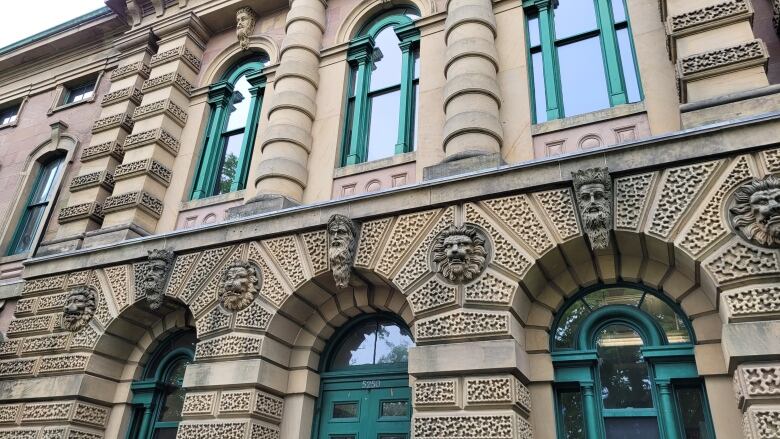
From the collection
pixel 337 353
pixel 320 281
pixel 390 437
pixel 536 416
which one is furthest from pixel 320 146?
pixel 536 416

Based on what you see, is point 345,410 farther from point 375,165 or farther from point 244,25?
point 244,25

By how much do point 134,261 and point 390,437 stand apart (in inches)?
225

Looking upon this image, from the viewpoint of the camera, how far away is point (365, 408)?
8484 mm

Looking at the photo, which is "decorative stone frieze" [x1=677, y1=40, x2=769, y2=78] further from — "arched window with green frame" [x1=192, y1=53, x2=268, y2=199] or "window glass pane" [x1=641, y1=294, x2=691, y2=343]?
"arched window with green frame" [x1=192, y1=53, x2=268, y2=199]

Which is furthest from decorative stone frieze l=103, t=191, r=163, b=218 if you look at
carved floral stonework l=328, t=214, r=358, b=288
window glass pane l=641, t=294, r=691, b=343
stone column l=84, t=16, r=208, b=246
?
window glass pane l=641, t=294, r=691, b=343

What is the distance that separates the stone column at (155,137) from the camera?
37.1 ft

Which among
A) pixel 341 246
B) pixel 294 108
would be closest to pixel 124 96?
pixel 294 108

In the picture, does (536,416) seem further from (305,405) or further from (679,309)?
(305,405)

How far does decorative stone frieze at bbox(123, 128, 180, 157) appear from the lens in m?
12.1

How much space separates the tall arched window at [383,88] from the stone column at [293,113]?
0.76m

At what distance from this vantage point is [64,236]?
11930 millimetres

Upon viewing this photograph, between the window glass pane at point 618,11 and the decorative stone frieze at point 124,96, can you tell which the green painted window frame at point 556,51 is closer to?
the window glass pane at point 618,11

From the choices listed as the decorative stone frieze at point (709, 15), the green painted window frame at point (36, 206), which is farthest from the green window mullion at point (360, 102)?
the green painted window frame at point (36, 206)

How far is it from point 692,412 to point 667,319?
1141 millimetres
